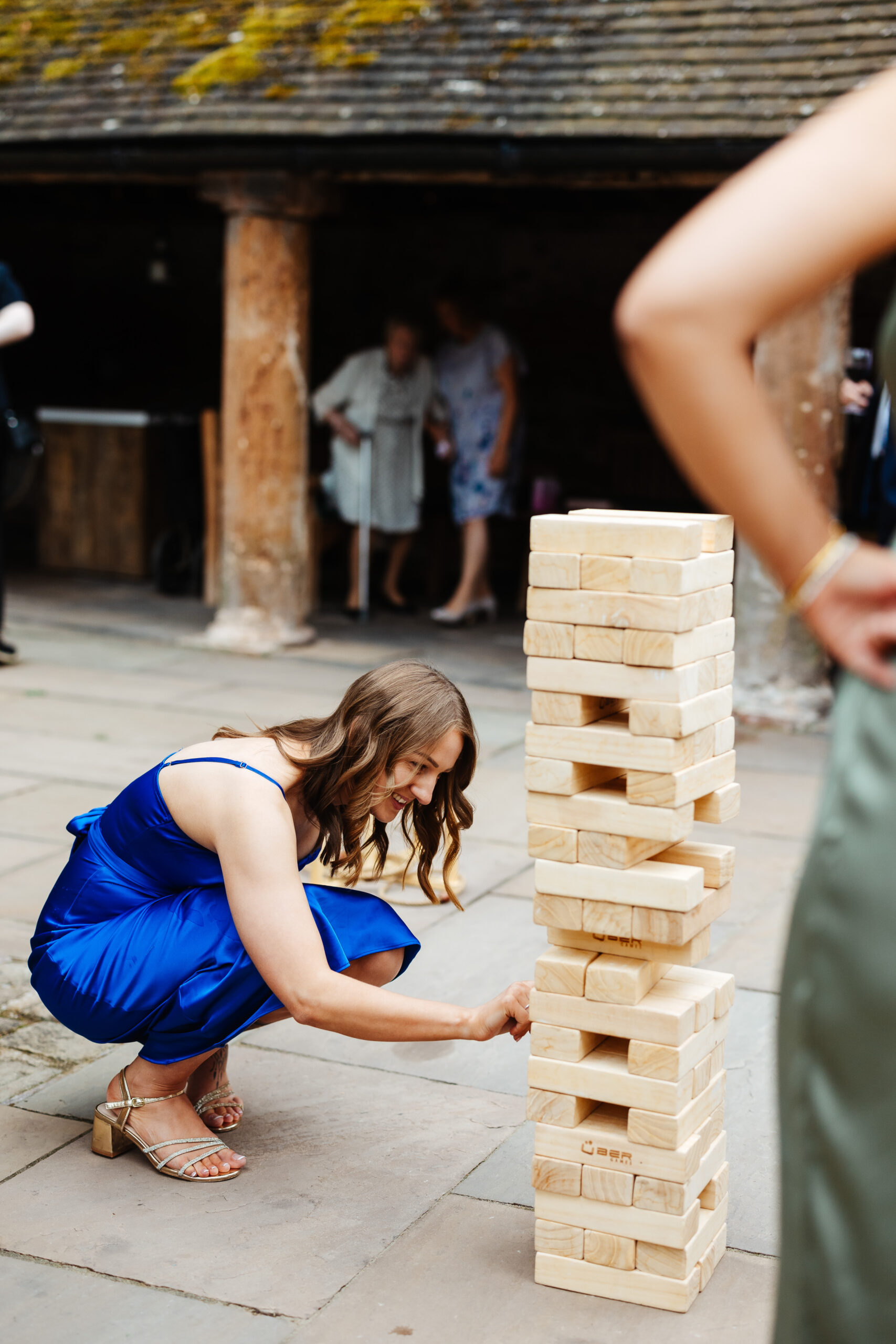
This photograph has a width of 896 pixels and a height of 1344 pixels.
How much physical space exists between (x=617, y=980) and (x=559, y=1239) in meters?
0.48

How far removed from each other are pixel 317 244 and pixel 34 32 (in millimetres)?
3108

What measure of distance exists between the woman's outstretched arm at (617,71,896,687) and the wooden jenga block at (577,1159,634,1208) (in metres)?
1.54

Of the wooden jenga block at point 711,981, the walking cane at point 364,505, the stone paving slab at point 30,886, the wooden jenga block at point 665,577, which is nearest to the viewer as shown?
the wooden jenga block at point 665,577

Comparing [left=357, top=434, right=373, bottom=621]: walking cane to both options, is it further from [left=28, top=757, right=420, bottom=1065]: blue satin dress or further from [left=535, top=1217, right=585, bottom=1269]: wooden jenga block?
[left=535, top=1217, right=585, bottom=1269]: wooden jenga block

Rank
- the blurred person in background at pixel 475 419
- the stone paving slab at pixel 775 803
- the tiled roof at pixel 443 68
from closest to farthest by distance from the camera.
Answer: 1. the stone paving slab at pixel 775 803
2. the tiled roof at pixel 443 68
3. the blurred person in background at pixel 475 419

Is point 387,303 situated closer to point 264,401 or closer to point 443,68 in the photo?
point 264,401

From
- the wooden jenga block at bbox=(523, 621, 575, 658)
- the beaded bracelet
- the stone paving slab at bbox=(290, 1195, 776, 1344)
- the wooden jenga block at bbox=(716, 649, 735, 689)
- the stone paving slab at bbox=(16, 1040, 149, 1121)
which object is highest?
the beaded bracelet

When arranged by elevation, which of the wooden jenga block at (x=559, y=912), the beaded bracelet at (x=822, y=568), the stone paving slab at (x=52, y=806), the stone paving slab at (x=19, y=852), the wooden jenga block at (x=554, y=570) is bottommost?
the stone paving slab at (x=52, y=806)

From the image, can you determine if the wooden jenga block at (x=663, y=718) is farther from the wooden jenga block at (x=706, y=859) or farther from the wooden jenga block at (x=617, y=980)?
the wooden jenga block at (x=617, y=980)

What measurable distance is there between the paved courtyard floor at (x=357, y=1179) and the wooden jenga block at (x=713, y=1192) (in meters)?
0.13

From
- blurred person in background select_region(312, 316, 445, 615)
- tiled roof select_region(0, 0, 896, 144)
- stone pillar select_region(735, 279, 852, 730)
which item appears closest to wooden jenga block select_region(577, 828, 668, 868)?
stone pillar select_region(735, 279, 852, 730)

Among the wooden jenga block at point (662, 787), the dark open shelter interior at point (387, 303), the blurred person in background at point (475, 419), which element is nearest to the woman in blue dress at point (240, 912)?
the wooden jenga block at point (662, 787)

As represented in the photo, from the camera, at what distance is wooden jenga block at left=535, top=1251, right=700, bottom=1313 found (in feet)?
8.18

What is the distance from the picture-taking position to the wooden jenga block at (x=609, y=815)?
2332 millimetres
